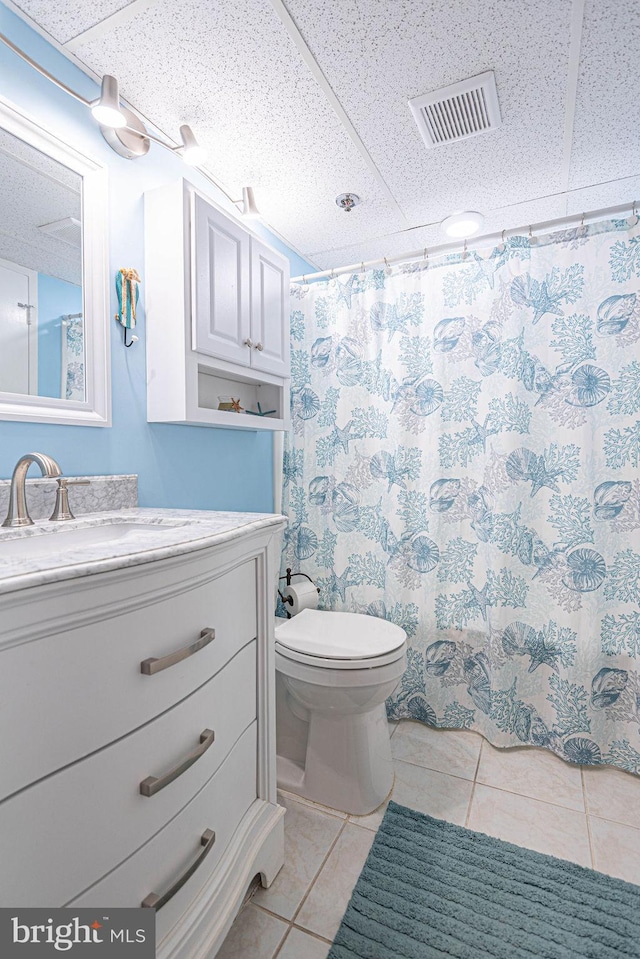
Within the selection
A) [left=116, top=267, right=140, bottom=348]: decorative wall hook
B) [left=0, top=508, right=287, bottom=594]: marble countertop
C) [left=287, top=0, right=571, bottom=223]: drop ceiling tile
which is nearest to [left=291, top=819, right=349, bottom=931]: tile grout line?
[left=0, top=508, right=287, bottom=594]: marble countertop

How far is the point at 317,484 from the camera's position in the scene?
6.81 ft

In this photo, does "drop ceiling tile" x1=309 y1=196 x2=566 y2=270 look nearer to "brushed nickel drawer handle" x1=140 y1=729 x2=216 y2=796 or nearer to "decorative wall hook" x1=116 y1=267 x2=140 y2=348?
"decorative wall hook" x1=116 y1=267 x2=140 y2=348

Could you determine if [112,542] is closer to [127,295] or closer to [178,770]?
[178,770]

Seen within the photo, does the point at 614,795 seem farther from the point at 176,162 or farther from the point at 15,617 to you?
the point at 176,162

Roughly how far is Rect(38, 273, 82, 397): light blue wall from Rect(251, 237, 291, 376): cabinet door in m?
0.61

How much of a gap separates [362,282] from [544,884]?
6.84ft

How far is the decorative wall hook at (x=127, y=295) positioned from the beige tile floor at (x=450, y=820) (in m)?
1.57

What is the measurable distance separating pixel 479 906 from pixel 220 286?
1868 mm

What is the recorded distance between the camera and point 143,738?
0.74 metres

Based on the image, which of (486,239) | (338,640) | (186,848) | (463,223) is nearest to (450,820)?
(338,640)

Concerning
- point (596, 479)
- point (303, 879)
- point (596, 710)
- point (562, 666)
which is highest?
point (596, 479)

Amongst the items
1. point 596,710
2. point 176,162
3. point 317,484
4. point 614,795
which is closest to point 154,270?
point 176,162

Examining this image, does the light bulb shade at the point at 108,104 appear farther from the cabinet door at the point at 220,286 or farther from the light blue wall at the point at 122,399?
the cabinet door at the point at 220,286

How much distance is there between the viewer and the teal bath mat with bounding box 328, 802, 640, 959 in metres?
1.05
